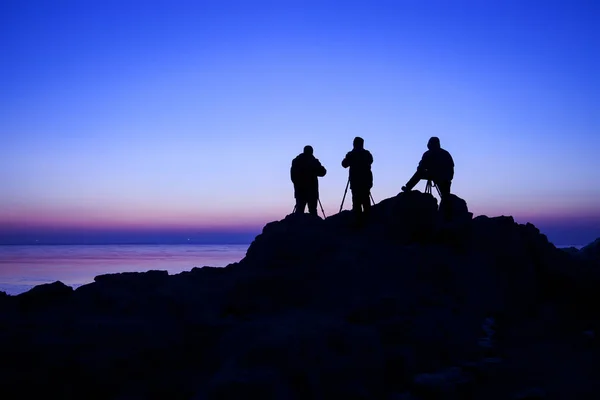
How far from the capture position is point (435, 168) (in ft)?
40.7

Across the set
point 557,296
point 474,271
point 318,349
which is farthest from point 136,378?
point 557,296

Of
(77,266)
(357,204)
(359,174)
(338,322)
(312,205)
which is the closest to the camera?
(338,322)

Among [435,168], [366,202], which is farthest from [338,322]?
[435,168]

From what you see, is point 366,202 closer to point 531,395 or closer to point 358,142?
point 358,142

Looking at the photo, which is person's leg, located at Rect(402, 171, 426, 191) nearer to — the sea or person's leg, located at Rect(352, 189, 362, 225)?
person's leg, located at Rect(352, 189, 362, 225)

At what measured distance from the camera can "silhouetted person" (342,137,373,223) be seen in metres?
12.1

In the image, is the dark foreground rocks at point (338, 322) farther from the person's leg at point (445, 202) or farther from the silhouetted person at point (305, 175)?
the silhouetted person at point (305, 175)

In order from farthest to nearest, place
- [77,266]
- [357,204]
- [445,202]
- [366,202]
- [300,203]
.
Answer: [77,266]
[300,203]
[445,202]
[366,202]
[357,204]

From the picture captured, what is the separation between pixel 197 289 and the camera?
8.94 m

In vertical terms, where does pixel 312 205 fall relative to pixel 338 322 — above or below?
above

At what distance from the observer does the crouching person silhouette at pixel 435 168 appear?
40.6 feet

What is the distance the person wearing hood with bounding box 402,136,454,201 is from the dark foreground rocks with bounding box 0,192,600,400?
849mm

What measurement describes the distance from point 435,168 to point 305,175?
3.69 m

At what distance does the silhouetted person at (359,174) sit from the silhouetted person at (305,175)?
1890mm
